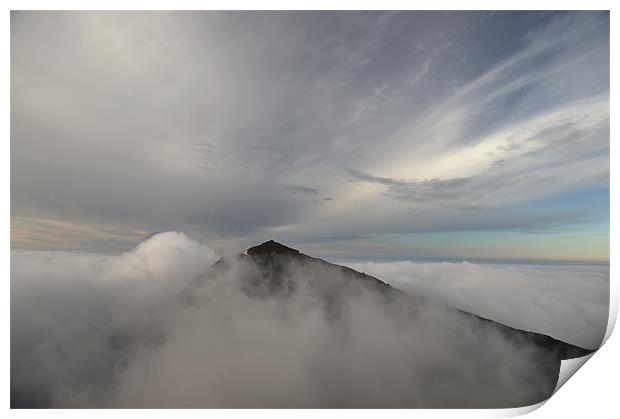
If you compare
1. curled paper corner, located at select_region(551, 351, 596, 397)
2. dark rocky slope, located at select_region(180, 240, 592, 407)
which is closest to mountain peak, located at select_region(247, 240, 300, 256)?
dark rocky slope, located at select_region(180, 240, 592, 407)

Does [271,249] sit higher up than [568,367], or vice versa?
[271,249]

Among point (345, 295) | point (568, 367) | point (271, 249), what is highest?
point (271, 249)

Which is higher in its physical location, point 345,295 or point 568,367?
point 345,295

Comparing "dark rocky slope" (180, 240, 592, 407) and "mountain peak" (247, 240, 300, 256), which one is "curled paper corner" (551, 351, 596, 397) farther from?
"mountain peak" (247, 240, 300, 256)

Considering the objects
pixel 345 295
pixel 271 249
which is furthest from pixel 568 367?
pixel 271 249

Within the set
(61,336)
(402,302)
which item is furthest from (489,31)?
(61,336)

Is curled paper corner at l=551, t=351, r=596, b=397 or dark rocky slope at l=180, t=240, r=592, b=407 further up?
dark rocky slope at l=180, t=240, r=592, b=407

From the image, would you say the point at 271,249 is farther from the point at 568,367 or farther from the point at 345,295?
the point at 568,367

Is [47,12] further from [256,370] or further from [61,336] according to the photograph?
[256,370]

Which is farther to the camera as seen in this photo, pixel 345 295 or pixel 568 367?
pixel 345 295
